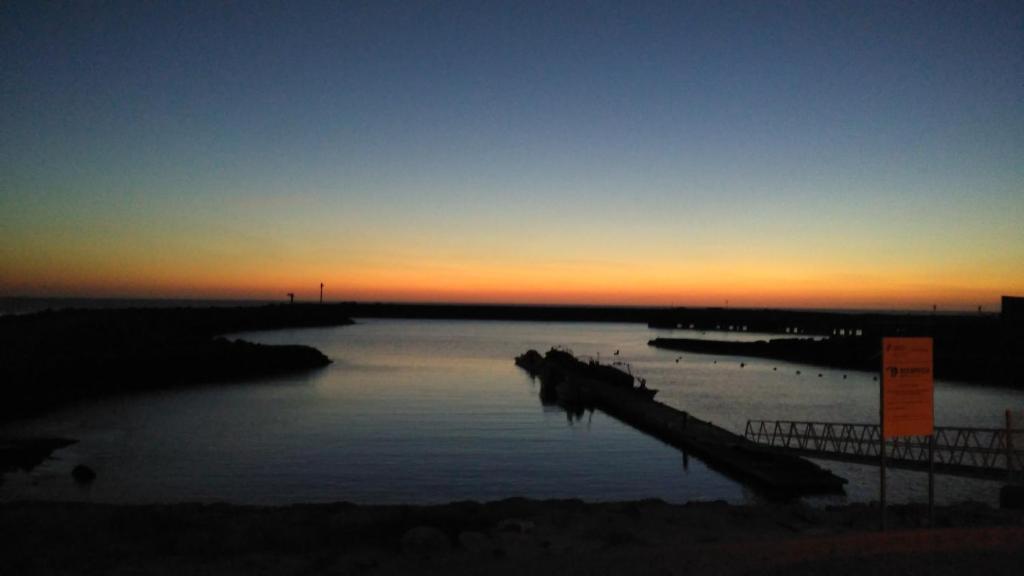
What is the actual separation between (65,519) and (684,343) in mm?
83645

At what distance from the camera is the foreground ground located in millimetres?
7980

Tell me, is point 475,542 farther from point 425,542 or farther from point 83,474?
point 83,474

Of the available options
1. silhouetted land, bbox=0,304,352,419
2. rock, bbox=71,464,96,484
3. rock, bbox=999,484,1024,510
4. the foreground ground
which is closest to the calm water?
rock, bbox=71,464,96,484

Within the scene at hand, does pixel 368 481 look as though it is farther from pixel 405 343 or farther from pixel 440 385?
pixel 405 343

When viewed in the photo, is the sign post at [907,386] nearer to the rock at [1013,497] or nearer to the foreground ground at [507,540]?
the foreground ground at [507,540]

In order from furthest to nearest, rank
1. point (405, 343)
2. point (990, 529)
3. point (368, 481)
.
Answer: point (405, 343), point (368, 481), point (990, 529)

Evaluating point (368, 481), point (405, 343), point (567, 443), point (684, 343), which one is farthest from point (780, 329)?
point (368, 481)

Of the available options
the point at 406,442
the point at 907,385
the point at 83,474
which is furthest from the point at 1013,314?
the point at 83,474

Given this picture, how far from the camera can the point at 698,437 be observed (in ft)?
77.6

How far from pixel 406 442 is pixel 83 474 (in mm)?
9204

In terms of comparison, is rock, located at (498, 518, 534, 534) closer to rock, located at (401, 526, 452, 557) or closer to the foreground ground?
the foreground ground

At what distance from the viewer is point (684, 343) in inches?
3521

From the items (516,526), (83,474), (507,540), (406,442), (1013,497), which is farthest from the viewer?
(406,442)

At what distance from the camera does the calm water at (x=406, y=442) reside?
57.5ft
